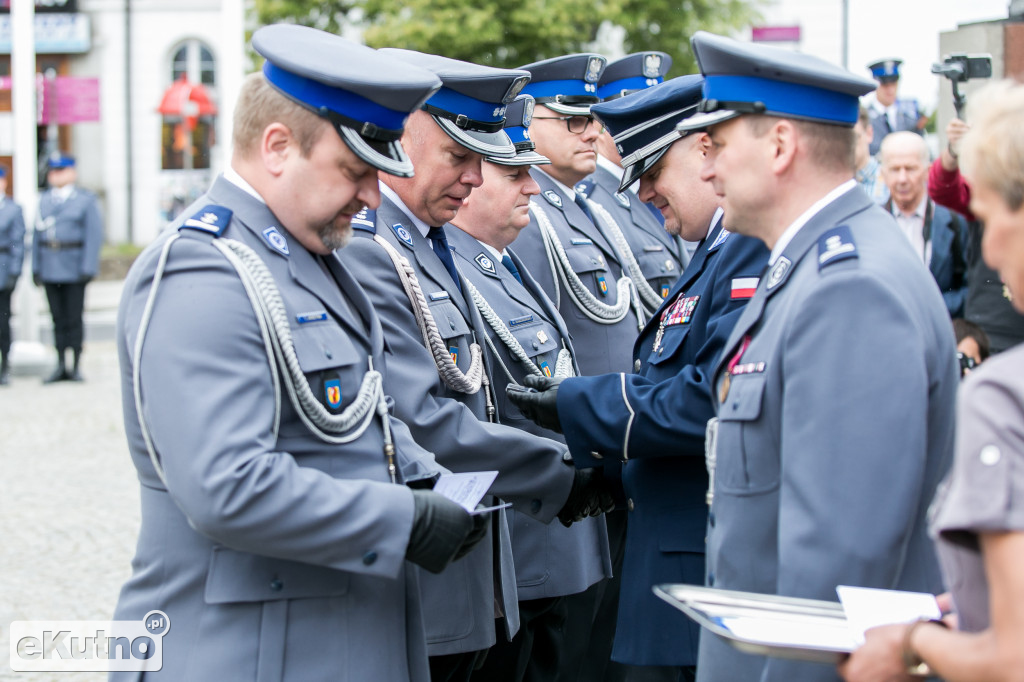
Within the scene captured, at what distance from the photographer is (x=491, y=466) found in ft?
10.5

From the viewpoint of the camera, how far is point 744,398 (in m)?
2.24

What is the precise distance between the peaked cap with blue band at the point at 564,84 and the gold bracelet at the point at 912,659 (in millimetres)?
3494

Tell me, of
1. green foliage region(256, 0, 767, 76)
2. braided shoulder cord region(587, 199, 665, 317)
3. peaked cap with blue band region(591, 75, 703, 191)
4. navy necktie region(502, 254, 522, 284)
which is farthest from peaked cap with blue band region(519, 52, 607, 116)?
green foliage region(256, 0, 767, 76)

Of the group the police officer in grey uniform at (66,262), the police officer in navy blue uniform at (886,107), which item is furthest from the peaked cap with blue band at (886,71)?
the police officer in grey uniform at (66,262)

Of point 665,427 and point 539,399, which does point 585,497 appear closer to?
point 539,399

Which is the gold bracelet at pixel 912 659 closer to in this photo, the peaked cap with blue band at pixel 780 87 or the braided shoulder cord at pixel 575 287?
the peaked cap with blue band at pixel 780 87

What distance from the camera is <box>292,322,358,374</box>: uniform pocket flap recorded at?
2.34m

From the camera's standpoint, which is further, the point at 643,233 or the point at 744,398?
the point at 643,233

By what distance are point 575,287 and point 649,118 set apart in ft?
3.27

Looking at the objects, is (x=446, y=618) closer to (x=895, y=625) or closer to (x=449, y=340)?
(x=449, y=340)

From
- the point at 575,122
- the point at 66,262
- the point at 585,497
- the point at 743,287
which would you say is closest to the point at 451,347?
the point at 585,497

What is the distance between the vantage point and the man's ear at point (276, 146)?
2.41 m

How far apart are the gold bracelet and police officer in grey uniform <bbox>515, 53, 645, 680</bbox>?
253 cm

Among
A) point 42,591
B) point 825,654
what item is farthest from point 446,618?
point 42,591
